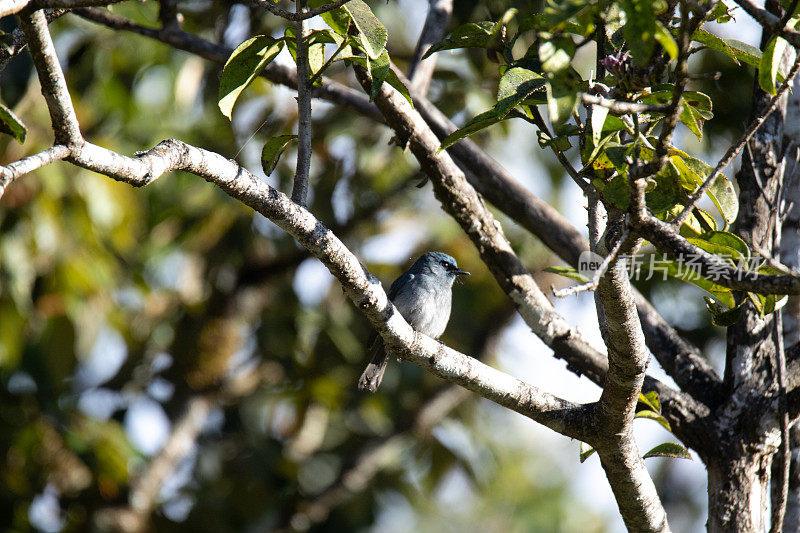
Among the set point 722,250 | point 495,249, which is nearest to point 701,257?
point 722,250

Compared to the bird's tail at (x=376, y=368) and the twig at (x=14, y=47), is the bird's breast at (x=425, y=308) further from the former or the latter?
the twig at (x=14, y=47)

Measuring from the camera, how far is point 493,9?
5.38 metres

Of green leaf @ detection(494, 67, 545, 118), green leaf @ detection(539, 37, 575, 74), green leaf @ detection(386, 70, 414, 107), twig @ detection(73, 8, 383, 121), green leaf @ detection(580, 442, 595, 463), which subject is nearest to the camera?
green leaf @ detection(539, 37, 575, 74)

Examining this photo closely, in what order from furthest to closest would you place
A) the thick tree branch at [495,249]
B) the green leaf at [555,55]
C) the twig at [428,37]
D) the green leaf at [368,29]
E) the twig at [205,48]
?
the twig at [428,37] < the twig at [205,48] < the thick tree branch at [495,249] < the green leaf at [368,29] < the green leaf at [555,55]

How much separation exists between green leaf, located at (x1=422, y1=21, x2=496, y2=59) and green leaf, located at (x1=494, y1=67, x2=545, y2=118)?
16.0 inches

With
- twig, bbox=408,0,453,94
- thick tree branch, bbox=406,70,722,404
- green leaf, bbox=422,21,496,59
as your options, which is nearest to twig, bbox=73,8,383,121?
twig, bbox=408,0,453,94

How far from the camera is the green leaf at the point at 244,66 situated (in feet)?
8.05

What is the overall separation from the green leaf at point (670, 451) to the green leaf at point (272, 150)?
1864 mm

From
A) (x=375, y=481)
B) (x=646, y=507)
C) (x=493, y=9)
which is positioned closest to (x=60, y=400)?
(x=375, y=481)

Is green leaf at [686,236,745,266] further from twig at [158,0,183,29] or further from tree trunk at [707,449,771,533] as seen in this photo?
twig at [158,0,183,29]

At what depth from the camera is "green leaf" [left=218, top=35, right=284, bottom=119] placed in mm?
2455

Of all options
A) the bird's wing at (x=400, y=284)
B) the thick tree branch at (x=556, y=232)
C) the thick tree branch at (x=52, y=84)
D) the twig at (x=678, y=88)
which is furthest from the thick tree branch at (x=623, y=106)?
the bird's wing at (x=400, y=284)

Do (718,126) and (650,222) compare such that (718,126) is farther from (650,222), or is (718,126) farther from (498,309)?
(650,222)

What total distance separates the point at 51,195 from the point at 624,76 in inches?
200
